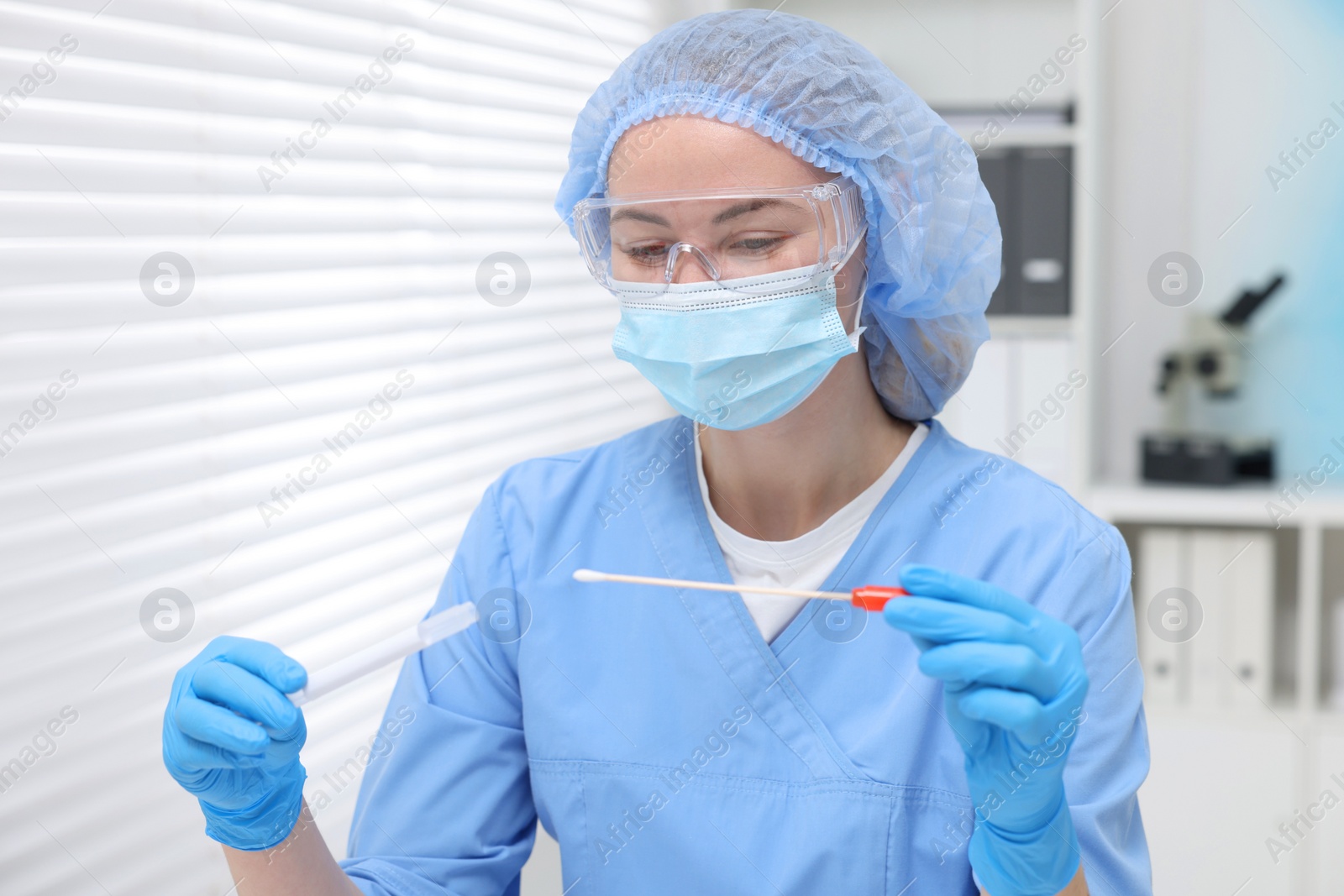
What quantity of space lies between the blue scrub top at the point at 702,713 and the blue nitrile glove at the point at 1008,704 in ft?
0.35

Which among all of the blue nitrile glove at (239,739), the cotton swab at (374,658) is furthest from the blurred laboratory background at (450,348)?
the cotton swab at (374,658)

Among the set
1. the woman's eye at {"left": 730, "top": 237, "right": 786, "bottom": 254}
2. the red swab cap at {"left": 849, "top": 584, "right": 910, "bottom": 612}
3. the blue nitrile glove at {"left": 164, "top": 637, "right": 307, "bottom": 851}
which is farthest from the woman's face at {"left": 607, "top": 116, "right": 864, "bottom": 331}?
the blue nitrile glove at {"left": 164, "top": 637, "right": 307, "bottom": 851}

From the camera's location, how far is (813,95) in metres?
1.14

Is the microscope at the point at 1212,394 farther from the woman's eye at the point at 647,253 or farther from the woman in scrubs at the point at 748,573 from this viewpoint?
the woman's eye at the point at 647,253

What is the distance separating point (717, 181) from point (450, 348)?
0.87m

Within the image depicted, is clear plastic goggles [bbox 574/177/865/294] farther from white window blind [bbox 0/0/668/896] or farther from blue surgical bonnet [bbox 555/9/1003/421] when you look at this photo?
white window blind [bbox 0/0/668/896]

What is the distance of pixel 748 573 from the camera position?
1230 mm

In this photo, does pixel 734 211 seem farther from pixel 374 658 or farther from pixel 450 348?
pixel 450 348

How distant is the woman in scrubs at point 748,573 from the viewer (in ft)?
3.47

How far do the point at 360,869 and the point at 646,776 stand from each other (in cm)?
30

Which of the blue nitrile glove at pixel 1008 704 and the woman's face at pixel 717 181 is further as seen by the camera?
the woman's face at pixel 717 181

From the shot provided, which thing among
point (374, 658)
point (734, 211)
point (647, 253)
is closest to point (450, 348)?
point (647, 253)

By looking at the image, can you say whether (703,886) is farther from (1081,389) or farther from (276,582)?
(1081,389)

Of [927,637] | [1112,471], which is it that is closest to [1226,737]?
[1112,471]
